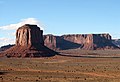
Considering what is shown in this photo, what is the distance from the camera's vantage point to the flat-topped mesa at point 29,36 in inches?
5610

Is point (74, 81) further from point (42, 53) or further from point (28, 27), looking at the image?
point (28, 27)

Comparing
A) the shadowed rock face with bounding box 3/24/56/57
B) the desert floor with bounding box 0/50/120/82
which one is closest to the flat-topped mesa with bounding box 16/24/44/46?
the shadowed rock face with bounding box 3/24/56/57

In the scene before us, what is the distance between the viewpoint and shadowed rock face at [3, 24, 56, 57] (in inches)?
5349

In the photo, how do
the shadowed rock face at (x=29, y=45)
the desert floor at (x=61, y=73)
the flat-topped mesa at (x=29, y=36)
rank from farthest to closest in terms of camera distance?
the flat-topped mesa at (x=29, y=36) → the shadowed rock face at (x=29, y=45) → the desert floor at (x=61, y=73)

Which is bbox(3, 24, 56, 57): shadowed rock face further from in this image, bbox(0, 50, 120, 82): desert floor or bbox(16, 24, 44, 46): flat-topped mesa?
bbox(0, 50, 120, 82): desert floor

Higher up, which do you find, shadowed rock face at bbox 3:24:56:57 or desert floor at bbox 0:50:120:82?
shadowed rock face at bbox 3:24:56:57

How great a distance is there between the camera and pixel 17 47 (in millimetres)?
144375

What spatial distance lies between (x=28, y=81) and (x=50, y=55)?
87412 millimetres

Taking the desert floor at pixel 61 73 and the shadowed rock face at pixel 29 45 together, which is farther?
the shadowed rock face at pixel 29 45

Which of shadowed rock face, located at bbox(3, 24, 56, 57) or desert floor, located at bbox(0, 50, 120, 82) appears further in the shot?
shadowed rock face, located at bbox(3, 24, 56, 57)

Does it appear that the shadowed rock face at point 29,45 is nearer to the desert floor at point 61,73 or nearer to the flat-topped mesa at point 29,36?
the flat-topped mesa at point 29,36

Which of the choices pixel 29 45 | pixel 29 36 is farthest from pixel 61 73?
pixel 29 36

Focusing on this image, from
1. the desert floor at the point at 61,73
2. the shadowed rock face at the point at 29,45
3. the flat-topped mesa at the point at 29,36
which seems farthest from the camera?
the flat-topped mesa at the point at 29,36

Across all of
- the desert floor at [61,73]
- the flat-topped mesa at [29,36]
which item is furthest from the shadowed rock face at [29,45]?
the desert floor at [61,73]
